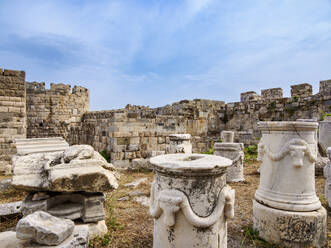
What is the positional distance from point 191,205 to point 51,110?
1274 cm

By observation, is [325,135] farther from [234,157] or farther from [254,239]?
[254,239]

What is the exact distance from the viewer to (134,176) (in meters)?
6.46

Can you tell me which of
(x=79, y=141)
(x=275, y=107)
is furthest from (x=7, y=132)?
(x=275, y=107)

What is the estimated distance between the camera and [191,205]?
1948 millimetres

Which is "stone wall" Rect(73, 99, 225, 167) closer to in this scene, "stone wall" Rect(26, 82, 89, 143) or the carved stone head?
"stone wall" Rect(26, 82, 89, 143)

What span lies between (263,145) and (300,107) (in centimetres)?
700

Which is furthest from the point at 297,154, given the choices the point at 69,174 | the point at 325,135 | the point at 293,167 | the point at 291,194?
the point at 325,135

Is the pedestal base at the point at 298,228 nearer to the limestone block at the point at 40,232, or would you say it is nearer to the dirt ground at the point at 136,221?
the dirt ground at the point at 136,221

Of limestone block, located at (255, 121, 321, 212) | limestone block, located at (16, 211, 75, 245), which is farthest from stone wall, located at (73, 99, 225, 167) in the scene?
limestone block, located at (255, 121, 321, 212)

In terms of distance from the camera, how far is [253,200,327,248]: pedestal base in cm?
273

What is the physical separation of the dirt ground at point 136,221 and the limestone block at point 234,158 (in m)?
0.51

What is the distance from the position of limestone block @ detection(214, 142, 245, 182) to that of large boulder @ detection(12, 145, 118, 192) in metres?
3.94

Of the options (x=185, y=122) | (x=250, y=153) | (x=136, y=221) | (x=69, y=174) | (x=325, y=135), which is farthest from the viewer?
(x=250, y=153)

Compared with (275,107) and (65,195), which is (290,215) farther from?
(275,107)
